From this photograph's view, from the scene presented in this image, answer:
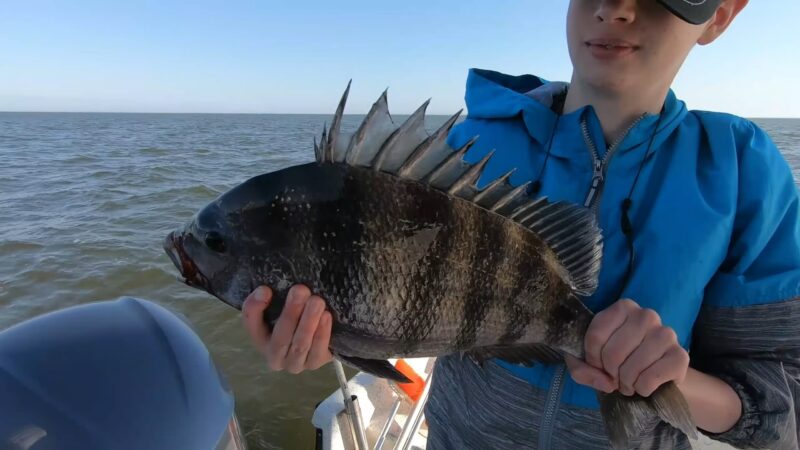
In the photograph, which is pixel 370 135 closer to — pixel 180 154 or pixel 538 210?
pixel 538 210

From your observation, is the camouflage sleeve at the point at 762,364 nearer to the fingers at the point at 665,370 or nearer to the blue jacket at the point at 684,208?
the blue jacket at the point at 684,208

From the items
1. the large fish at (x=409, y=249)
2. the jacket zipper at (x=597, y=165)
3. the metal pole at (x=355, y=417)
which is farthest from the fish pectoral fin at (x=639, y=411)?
the metal pole at (x=355, y=417)

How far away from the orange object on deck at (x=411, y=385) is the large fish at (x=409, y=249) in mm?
2255

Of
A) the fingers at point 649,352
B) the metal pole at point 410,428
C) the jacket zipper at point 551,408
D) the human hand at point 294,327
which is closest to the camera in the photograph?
the fingers at point 649,352

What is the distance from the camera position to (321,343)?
4.56ft

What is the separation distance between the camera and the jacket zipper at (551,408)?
1.60 m

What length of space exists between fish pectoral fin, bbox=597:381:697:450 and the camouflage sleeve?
0.34 m

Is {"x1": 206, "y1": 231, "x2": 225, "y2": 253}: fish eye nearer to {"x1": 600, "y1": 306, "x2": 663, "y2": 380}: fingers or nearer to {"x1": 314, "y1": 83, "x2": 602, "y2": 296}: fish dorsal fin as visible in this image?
{"x1": 314, "y1": 83, "x2": 602, "y2": 296}: fish dorsal fin

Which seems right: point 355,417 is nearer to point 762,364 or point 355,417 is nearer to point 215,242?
point 215,242

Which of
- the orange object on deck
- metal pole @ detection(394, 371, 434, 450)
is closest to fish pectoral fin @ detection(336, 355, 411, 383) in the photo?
metal pole @ detection(394, 371, 434, 450)

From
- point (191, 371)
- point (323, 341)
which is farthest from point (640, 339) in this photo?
point (191, 371)

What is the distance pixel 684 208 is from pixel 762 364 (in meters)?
0.54

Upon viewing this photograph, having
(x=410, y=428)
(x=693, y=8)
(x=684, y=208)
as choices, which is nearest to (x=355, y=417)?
(x=410, y=428)

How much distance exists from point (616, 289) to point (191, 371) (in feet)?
5.22
